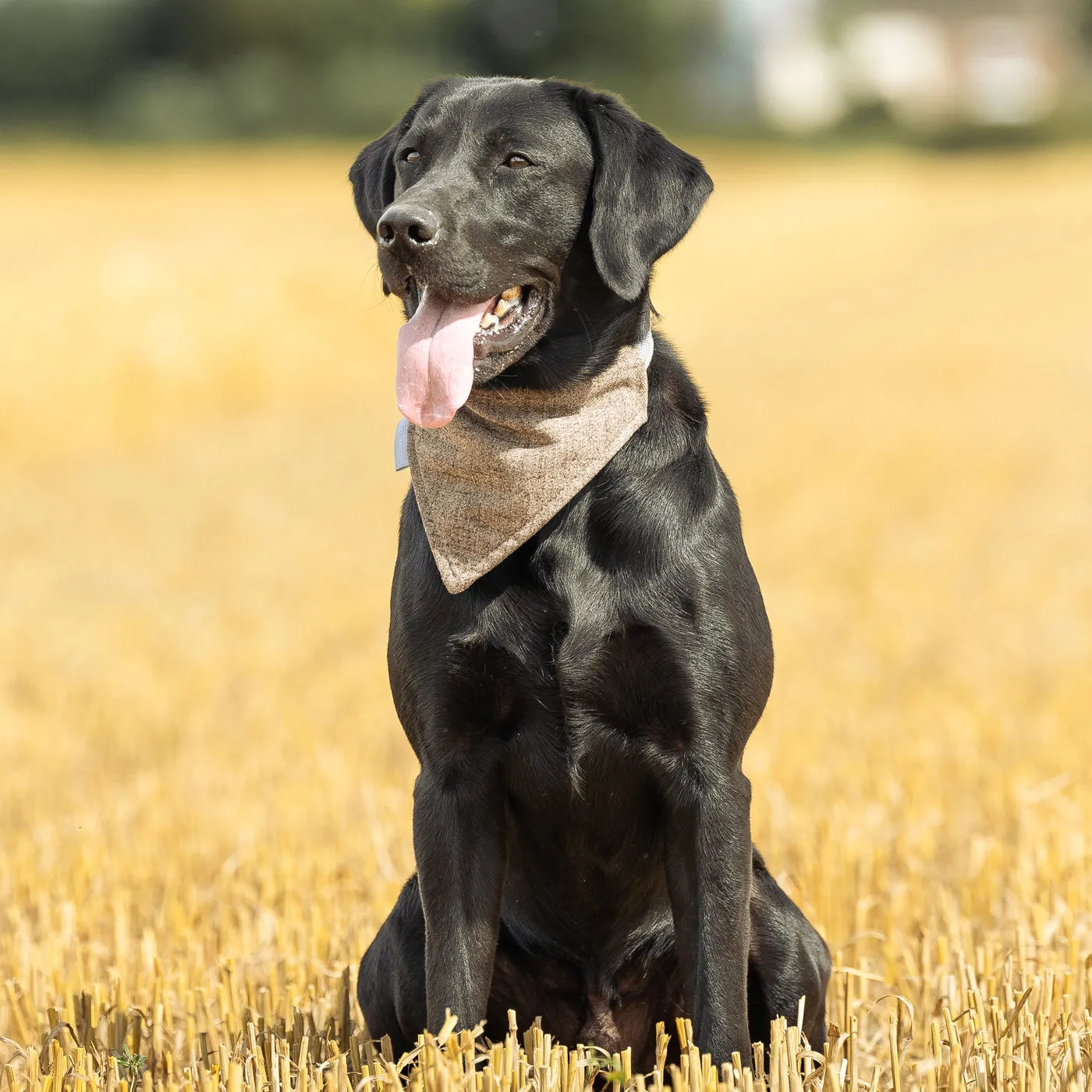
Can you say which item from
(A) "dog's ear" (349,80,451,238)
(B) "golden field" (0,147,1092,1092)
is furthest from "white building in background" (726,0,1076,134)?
(A) "dog's ear" (349,80,451,238)

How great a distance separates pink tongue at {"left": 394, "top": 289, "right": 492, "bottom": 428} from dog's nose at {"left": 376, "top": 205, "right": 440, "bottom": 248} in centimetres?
12

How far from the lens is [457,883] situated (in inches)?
117

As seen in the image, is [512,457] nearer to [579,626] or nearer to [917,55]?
[579,626]

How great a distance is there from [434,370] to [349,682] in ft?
14.1

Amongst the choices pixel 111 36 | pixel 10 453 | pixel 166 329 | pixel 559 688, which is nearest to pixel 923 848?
pixel 559 688

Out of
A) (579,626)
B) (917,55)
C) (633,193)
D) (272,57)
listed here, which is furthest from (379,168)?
(917,55)

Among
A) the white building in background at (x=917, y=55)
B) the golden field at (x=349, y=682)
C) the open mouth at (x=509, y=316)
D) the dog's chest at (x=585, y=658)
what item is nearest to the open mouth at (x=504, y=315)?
the open mouth at (x=509, y=316)

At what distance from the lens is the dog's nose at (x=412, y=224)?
2.81 meters

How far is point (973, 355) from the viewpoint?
18.0m

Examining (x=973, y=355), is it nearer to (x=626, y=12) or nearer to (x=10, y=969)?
(x=10, y=969)

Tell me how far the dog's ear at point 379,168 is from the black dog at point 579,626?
120 millimetres

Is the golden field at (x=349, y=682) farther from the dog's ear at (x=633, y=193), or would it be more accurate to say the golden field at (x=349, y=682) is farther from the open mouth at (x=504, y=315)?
the dog's ear at (x=633, y=193)

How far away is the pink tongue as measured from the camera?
112 inches

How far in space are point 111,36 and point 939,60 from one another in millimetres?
57672
